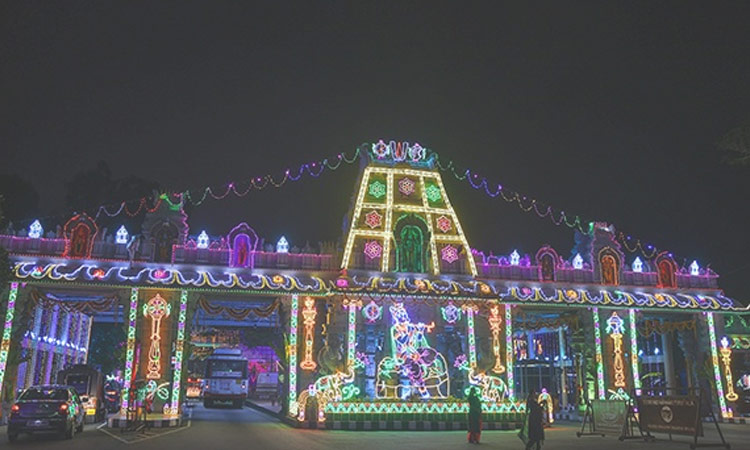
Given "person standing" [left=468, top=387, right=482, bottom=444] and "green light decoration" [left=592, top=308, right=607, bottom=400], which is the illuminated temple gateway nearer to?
"green light decoration" [left=592, top=308, right=607, bottom=400]

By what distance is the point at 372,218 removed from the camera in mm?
27688

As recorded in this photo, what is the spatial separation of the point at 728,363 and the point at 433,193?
643 inches

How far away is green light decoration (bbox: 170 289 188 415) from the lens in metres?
24.2

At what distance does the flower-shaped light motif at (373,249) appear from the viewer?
27.2m

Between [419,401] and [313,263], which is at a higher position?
[313,263]

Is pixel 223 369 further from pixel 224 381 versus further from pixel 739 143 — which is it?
pixel 739 143

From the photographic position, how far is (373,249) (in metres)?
27.3

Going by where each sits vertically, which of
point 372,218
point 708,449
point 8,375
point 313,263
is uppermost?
point 372,218

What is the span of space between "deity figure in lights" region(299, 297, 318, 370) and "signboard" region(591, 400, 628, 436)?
431 inches

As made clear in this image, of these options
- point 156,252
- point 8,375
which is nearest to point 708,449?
point 156,252

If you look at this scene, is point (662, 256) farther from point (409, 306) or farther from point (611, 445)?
point (611, 445)

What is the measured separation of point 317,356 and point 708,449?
14380mm

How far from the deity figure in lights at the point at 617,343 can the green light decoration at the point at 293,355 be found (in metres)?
14.7

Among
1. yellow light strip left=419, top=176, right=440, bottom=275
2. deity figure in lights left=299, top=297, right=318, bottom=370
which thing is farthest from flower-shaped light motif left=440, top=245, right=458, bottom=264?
deity figure in lights left=299, top=297, right=318, bottom=370
